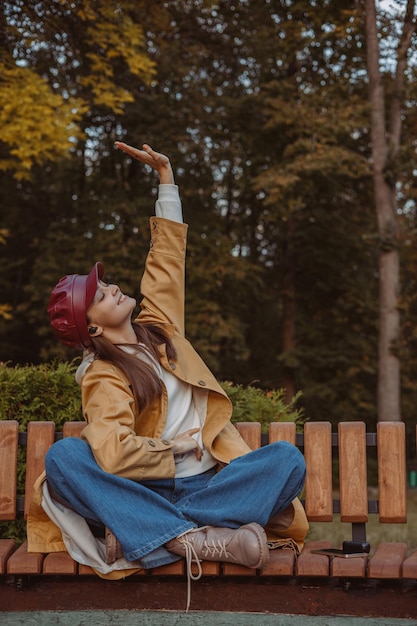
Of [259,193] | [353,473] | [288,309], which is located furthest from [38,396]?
[259,193]

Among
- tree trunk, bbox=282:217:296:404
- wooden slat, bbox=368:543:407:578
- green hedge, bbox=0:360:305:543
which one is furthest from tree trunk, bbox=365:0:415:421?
wooden slat, bbox=368:543:407:578

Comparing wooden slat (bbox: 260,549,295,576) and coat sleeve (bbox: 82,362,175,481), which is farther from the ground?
coat sleeve (bbox: 82,362,175,481)

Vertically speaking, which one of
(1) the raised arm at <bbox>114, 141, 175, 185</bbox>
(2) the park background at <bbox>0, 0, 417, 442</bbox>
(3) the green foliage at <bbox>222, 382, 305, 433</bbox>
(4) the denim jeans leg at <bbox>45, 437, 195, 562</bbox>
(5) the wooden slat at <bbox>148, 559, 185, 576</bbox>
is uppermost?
(2) the park background at <bbox>0, 0, 417, 442</bbox>

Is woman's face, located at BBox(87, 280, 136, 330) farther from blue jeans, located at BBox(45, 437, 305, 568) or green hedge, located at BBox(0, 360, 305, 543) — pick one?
green hedge, located at BBox(0, 360, 305, 543)

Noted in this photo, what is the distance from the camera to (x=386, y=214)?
1638 cm

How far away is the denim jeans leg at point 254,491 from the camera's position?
359 centimetres

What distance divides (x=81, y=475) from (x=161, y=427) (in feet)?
1.68

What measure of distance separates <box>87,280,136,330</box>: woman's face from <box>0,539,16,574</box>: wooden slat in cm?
101

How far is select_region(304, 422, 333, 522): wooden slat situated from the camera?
4207mm

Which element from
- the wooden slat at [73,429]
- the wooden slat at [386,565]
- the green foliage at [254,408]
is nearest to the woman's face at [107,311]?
the wooden slat at [73,429]

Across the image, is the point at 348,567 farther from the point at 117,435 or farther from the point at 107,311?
the point at 107,311

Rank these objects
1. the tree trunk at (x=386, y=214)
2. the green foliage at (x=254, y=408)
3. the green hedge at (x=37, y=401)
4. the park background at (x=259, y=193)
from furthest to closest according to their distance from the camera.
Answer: the park background at (x=259, y=193) < the tree trunk at (x=386, y=214) < the green foliage at (x=254, y=408) < the green hedge at (x=37, y=401)

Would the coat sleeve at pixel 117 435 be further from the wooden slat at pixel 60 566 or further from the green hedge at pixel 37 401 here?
the green hedge at pixel 37 401

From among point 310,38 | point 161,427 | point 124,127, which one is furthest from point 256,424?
point 124,127
